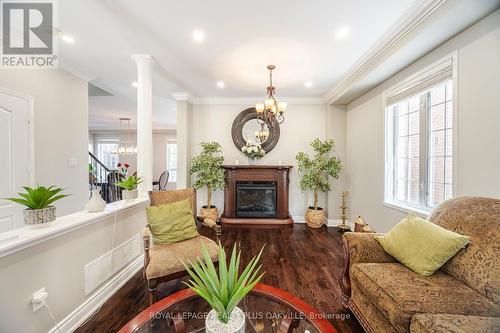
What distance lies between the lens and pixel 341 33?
2.24 metres

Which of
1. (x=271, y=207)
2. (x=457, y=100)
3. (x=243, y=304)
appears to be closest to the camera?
(x=243, y=304)

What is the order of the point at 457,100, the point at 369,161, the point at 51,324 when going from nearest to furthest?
the point at 51,324 < the point at 457,100 < the point at 369,161

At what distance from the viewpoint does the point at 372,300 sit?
4.50 ft

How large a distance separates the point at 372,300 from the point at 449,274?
2.00 ft

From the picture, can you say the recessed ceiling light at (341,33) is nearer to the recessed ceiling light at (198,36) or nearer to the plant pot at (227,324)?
the recessed ceiling light at (198,36)

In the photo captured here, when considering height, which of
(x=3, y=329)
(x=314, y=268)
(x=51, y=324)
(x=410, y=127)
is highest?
(x=410, y=127)

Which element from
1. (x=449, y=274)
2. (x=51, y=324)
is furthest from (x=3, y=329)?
(x=449, y=274)

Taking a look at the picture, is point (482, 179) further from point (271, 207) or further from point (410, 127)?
point (271, 207)

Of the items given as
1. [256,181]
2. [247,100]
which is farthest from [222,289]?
[247,100]

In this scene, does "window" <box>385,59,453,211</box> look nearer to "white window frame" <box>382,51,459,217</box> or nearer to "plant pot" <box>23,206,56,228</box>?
"white window frame" <box>382,51,459,217</box>

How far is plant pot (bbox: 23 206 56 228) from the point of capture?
4.60 feet

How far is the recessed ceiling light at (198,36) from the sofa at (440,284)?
2.56m

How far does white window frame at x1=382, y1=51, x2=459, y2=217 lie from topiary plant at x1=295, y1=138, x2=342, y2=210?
906 mm

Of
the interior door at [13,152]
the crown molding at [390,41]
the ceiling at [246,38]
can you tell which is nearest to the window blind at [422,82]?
the ceiling at [246,38]
